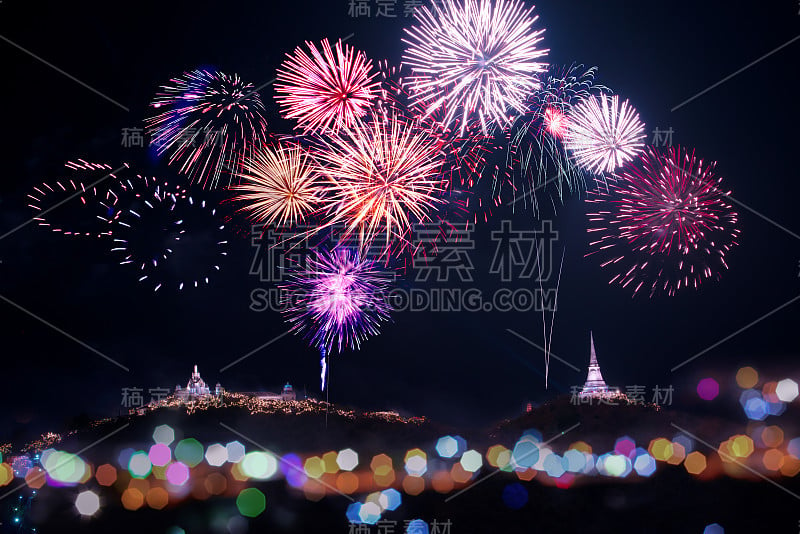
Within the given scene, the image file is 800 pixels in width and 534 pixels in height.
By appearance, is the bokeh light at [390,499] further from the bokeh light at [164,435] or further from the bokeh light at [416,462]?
the bokeh light at [164,435]

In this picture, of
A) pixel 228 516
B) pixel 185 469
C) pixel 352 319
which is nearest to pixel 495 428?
pixel 352 319

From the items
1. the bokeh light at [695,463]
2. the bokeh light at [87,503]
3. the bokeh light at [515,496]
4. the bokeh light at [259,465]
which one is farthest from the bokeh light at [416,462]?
the bokeh light at [87,503]

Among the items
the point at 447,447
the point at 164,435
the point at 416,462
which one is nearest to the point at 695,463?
the point at 447,447

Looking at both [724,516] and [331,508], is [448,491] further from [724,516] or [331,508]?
[724,516]

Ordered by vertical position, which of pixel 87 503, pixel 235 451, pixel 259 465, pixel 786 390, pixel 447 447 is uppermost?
pixel 786 390

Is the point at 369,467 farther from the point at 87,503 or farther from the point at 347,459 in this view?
the point at 87,503

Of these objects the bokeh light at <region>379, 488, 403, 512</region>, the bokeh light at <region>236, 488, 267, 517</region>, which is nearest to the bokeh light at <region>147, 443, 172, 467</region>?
the bokeh light at <region>236, 488, 267, 517</region>
